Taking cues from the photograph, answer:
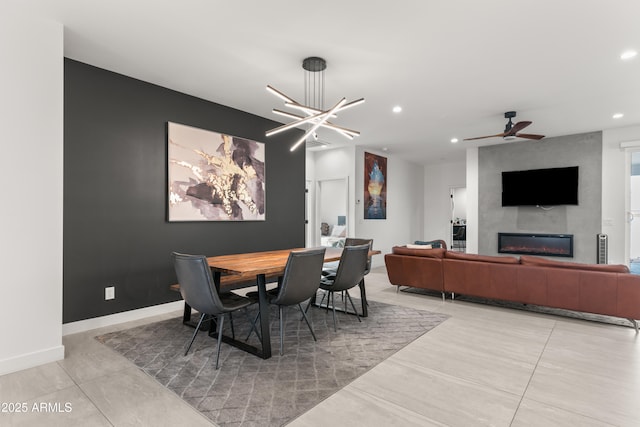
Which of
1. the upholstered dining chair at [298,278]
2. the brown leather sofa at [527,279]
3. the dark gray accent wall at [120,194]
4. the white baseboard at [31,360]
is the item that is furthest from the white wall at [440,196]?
the white baseboard at [31,360]

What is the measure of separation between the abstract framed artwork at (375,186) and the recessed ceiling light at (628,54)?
465 cm

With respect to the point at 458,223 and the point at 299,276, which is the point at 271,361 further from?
the point at 458,223

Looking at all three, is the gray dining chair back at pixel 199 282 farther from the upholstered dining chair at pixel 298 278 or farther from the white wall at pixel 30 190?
the white wall at pixel 30 190

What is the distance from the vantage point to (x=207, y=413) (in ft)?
6.28

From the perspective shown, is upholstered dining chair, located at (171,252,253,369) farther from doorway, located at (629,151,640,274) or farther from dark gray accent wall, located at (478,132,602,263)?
doorway, located at (629,151,640,274)

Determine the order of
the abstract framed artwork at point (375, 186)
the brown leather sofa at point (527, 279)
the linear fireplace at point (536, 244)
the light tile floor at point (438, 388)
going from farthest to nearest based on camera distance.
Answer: the abstract framed artwork at point (375, 186), the linear fireplace at point (536, 244), the brown leather sofa at point (527, 279), the light tile floor at point (438, 388)

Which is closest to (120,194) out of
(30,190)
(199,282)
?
(30,190)

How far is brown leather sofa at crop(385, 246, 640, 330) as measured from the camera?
11.0 ft

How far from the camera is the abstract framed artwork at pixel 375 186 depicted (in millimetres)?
7410

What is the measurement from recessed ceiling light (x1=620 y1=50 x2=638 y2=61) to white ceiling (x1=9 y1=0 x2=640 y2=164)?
9cm

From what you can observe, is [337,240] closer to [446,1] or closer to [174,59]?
[174,59]

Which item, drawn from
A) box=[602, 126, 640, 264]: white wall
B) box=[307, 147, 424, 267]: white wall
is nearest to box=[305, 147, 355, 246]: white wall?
box=[307, 147, 424, 267]: white wall

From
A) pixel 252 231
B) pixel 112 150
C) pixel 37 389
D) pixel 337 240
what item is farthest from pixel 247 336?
pixel 337 240

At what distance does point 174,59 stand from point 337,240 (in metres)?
5.51
